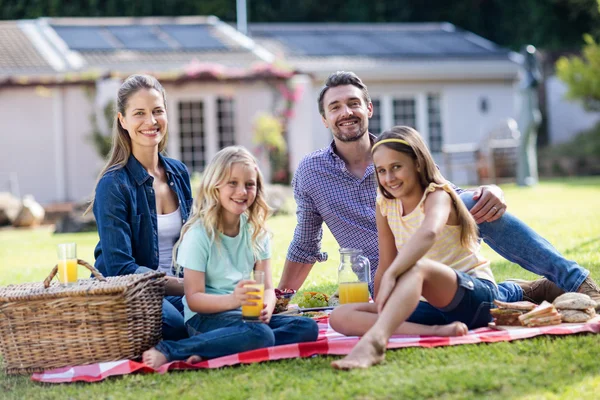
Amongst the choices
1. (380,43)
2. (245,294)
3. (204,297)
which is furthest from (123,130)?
(380,43)

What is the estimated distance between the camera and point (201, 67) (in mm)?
16281

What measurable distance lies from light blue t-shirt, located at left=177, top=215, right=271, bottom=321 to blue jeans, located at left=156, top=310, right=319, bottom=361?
0.11 meters

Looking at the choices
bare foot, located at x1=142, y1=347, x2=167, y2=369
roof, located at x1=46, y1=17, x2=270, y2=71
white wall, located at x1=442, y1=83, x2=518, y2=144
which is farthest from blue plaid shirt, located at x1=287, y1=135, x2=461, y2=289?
white wall, located at x1=442, y1=83, x2=518, y2=144

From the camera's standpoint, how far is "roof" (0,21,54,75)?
16750 millimetres

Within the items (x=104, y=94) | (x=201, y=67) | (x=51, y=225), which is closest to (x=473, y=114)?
(x=201, y=67)

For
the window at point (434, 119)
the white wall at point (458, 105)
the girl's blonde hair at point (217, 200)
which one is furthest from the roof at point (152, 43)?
the girl's blonde hair at point (217, 200)

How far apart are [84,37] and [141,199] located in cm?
1526

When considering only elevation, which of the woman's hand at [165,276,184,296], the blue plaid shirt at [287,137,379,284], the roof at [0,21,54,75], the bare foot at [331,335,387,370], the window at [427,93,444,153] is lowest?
the bare foot at [331,335,387,370]

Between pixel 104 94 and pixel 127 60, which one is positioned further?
pixel 127 60

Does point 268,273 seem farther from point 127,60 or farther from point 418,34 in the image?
point 418,34

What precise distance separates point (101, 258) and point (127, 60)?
44.7 feet

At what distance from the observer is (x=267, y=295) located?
401 cm

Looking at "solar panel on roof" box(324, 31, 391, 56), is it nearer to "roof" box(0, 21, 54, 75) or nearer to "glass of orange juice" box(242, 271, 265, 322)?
"roof" box(0, 21, 54, 75)

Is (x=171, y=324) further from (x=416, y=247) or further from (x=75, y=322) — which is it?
(x=416, y=247)
